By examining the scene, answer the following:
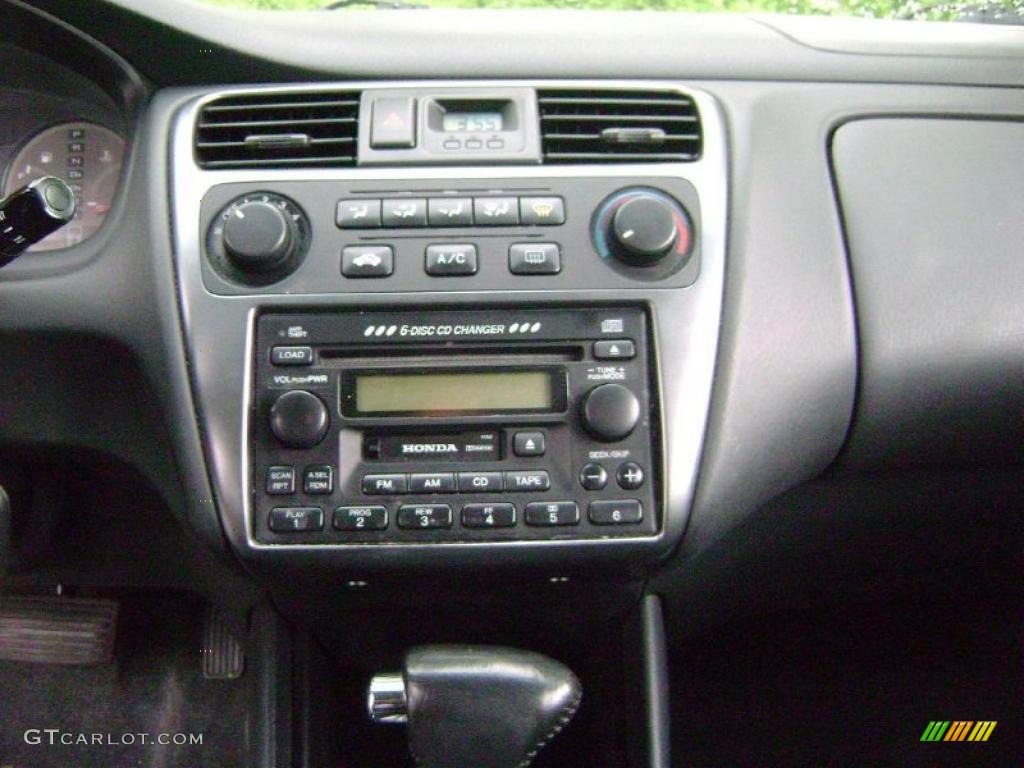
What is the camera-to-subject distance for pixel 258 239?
105cm

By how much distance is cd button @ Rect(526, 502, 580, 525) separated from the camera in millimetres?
1032

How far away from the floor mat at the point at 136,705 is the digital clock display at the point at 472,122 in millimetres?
1039

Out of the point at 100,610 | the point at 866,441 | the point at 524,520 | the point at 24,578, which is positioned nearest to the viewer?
the point at 524,520

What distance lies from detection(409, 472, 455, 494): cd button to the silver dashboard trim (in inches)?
2.3

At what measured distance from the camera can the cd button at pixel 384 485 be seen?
3.41 ft

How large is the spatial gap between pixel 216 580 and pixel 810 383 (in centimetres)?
88

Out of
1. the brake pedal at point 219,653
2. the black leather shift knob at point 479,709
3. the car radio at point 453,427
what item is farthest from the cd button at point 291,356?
the brake pedal at point 219,653

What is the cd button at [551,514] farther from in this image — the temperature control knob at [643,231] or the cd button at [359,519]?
the temperature control knob at [643,231]

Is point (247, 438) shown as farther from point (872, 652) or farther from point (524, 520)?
point (872, 652)

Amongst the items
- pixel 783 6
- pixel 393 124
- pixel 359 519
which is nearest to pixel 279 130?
pixel 393 124

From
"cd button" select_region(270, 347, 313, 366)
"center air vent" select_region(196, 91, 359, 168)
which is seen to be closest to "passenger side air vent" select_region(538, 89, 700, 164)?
"center air vent" select_region(196, 91, 359, 168)

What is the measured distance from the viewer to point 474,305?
3.47 feet

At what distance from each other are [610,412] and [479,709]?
0.34 metres

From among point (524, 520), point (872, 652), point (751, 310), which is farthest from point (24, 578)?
point (872, 652)
